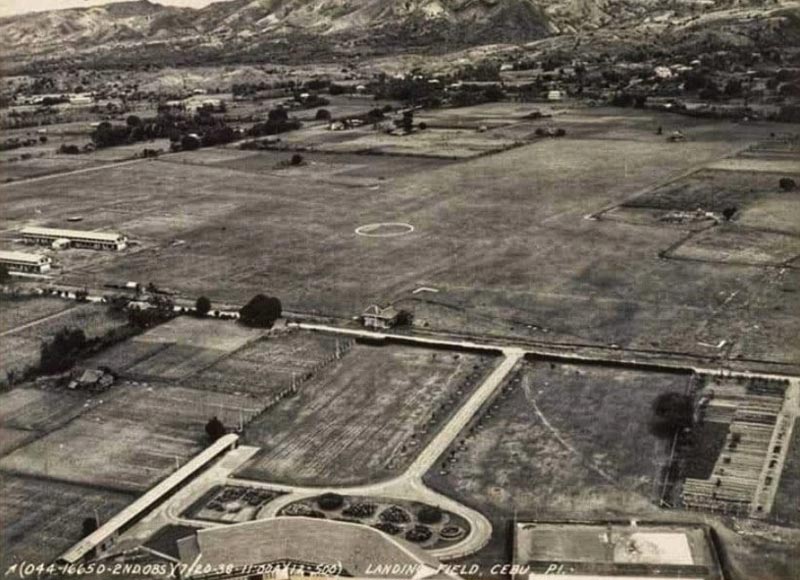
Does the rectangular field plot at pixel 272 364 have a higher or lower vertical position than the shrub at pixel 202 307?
lower

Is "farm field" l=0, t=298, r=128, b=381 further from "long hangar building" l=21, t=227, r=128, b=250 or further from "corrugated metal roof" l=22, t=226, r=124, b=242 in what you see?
"corrugated metal roof" l=22, t=226, r=124, b=242

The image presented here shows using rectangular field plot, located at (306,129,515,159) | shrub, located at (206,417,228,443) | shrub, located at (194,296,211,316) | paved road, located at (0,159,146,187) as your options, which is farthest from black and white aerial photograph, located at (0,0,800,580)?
rectangular field plot, located at (306,129,515,159)

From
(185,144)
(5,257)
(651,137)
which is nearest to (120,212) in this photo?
(5,257)

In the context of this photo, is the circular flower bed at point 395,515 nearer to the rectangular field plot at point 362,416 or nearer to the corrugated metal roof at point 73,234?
the rectangular field plot at point 362,416

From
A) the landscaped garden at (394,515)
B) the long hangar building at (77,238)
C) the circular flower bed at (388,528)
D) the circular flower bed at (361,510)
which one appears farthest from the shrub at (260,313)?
the circular flower bed at (388,528)

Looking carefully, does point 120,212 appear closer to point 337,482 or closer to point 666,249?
point 666,249

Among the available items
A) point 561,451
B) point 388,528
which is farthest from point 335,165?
point 388,528

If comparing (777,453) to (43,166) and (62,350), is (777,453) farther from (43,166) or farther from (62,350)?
(43,166)
